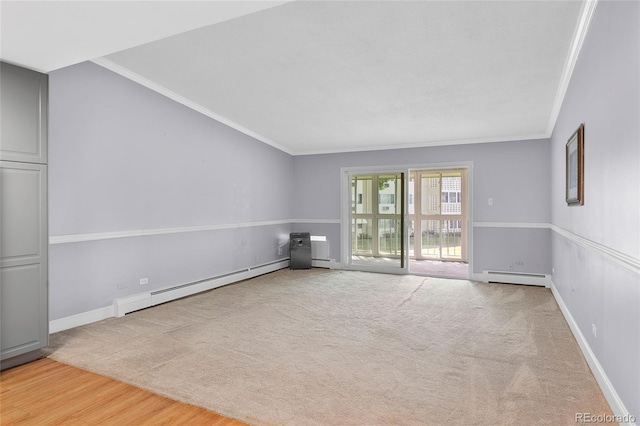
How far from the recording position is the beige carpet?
218 cm

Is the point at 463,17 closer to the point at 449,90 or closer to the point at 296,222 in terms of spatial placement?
the point at 449,90

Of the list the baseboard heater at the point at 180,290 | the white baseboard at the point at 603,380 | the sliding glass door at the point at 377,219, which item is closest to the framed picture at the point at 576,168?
the white baseboard at the point at 603,380

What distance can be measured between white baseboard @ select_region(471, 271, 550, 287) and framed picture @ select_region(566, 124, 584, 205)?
255 centimetres

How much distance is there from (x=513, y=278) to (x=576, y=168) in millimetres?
3200

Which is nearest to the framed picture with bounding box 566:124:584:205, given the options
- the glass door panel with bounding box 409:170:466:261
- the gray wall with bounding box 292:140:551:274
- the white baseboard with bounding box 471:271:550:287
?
the gray wall with bounding box 292:140:551:274

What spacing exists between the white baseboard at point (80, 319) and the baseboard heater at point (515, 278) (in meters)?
5.66

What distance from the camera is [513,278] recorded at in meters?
5.81

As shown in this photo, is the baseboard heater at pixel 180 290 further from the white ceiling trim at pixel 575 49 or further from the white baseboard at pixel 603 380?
the white ceiling trim at pixel 575 49

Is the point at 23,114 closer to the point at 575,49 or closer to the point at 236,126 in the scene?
the point at 236,126

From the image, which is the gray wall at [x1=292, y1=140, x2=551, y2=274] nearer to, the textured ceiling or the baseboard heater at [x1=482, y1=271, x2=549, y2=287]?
the baseboard heater at [x1=482, y1=271, x2=549, y2=287]

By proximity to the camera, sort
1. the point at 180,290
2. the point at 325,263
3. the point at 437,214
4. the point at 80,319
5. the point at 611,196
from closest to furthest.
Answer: the point at 611,196, the point at 80,319, the point at 180,290, the point at 325,263, the point at 437,214

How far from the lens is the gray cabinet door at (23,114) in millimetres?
2691

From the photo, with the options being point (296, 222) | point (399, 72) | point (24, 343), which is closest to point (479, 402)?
point (399, 72)

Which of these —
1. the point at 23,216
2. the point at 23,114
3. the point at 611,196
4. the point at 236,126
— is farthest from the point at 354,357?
the point at 236,126
